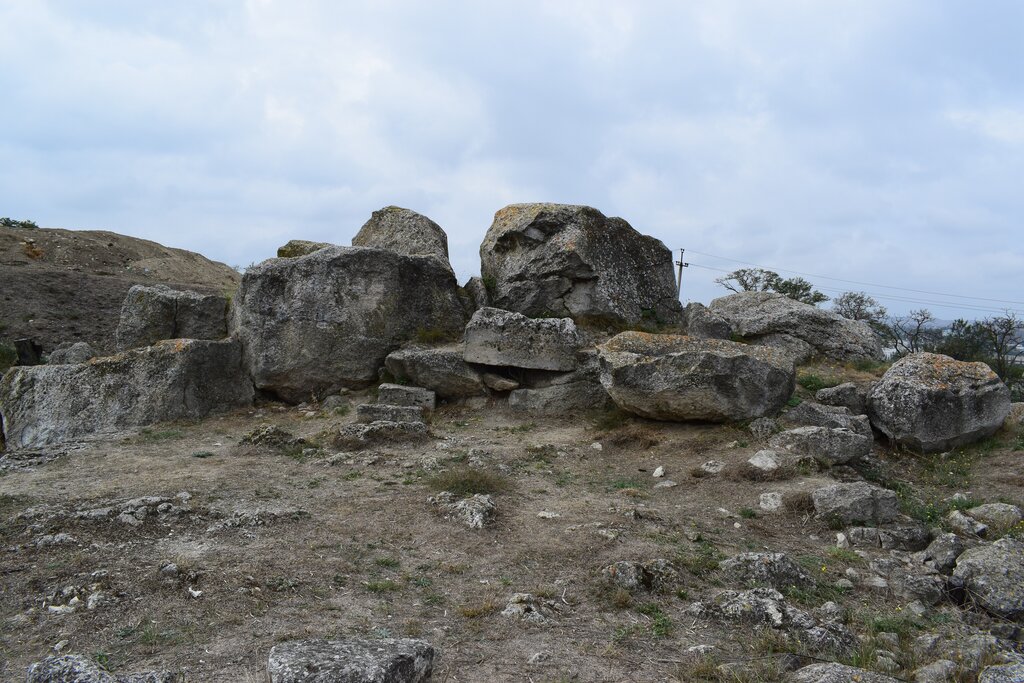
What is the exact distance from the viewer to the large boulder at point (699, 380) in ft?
32.7

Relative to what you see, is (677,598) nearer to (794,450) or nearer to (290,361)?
(794,450)

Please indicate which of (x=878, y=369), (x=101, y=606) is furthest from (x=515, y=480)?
(x=878, y=369)

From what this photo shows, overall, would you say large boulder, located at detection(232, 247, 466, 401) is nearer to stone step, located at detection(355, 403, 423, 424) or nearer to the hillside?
stone step, located at detection(355, 403, 423, 424)

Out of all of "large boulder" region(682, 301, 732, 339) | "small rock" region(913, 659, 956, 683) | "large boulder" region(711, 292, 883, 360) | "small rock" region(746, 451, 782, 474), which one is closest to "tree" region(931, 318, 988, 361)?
"large boulder" region(711, 292, 883, 360)

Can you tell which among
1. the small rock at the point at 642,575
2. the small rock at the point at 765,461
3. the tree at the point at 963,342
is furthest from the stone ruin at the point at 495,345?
the tree at the point at 963,342

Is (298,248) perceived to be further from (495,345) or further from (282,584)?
(282,584)

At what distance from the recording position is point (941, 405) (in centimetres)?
977

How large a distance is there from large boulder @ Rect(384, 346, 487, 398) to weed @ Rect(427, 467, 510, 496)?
3.82 metres

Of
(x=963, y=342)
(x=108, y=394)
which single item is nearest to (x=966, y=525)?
(x=108, y=394)

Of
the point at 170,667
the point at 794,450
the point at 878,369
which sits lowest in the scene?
the point at 170,667

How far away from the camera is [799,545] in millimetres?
6969

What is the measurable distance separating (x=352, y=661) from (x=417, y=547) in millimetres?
2435

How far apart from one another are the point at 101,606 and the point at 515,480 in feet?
15.3

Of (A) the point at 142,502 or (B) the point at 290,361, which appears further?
(B) the point at 290,361
